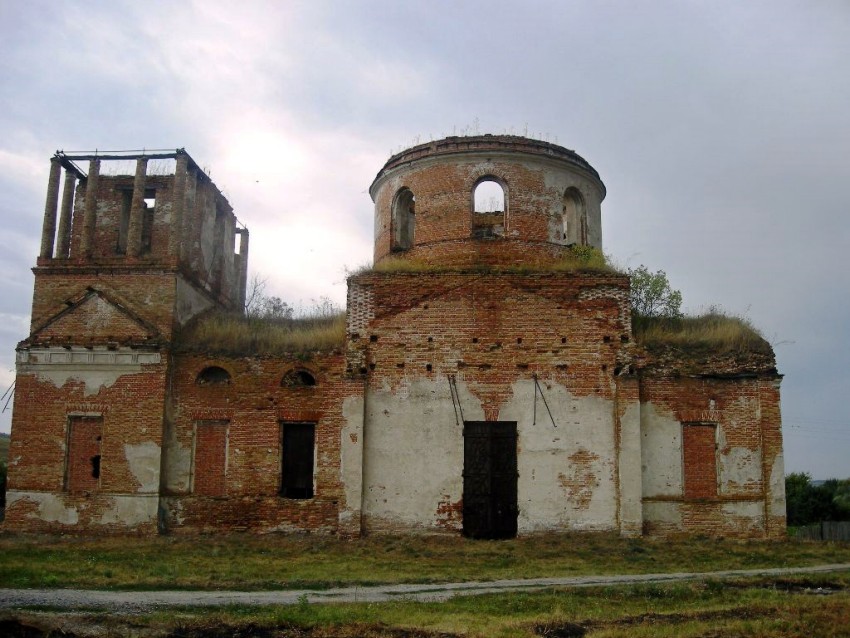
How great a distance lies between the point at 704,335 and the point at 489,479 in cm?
551

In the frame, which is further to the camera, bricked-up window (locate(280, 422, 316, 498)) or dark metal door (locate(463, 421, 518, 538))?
bricked-up window (locate(280, 422, 316, 498))

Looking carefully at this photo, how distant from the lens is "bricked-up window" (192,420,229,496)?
16.8m

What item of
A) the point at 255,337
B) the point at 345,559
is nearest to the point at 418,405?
the point at 345,559

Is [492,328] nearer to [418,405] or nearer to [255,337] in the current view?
[418,405]

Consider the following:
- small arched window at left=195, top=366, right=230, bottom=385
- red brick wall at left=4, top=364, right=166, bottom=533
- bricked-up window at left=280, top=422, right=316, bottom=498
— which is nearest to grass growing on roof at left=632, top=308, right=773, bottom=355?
bricked-up window at left=280, top=422, right=316, bottom=498

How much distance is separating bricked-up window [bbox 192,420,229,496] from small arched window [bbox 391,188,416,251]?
19.2 ft

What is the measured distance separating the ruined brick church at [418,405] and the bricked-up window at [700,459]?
4cm

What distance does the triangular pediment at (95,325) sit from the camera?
681 inches

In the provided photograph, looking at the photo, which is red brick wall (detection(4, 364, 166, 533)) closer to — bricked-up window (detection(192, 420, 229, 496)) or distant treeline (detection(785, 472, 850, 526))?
bricked-up window (detection(192, 420, 229, 496))

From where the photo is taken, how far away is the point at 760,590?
1034cm

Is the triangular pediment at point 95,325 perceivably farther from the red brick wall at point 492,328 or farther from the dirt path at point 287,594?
the dirt path at point 287,594

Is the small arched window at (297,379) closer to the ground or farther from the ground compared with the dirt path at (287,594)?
farther from the ground

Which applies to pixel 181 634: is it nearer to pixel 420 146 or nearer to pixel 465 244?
pixel 465 244

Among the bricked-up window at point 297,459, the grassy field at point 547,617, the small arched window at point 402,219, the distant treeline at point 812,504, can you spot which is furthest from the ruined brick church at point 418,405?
the distant treeline at point 812,504
